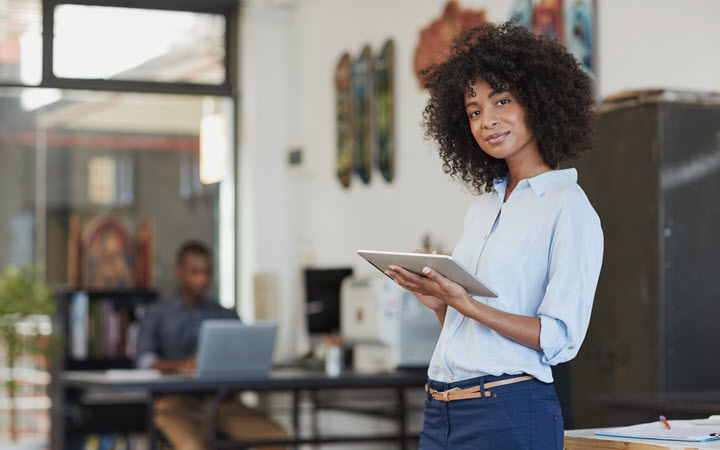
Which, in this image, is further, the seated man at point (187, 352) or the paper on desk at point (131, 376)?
the seated man at point (187, 352)

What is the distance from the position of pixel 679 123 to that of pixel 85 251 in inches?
201

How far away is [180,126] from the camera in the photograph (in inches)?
300

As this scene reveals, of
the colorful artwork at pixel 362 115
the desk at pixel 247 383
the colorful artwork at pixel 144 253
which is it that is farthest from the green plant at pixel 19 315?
the colorful artwork at pixel 362 115

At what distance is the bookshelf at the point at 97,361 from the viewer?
516cm

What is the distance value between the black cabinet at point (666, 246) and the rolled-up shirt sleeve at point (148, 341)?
7.44 ft

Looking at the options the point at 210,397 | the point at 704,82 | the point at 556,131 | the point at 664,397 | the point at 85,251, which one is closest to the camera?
the point at 556,131

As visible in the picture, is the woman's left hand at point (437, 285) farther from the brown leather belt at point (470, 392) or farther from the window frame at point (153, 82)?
the window frame at point (153, 82)

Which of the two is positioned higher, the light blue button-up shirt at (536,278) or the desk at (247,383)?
the light blue button-up shirt at (536,278)

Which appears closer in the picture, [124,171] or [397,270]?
[397,270]

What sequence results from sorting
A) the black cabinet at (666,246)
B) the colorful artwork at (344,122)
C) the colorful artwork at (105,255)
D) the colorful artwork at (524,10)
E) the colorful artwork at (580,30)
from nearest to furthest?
the black cabinet at (666,246) → the colorful artwork at (580,30) → the colorful artwork at (524,10) → the colorful artwork at (344,122) → the colorful artwork at (105,255)

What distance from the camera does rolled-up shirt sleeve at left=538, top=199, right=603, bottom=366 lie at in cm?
179

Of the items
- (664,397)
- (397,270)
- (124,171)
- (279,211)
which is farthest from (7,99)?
(397,270)

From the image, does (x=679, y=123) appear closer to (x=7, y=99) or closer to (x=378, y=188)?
(x=378, y=188)

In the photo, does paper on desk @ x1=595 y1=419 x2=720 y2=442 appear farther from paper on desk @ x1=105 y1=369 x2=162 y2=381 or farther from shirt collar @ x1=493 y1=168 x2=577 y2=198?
paper on desk @ x1=105 y1=369 x2=162 y2=381
